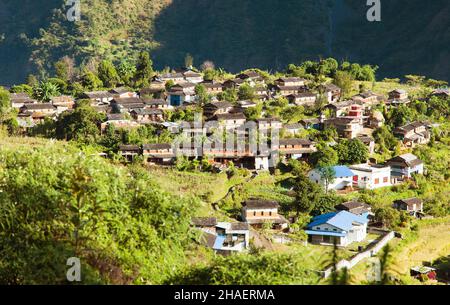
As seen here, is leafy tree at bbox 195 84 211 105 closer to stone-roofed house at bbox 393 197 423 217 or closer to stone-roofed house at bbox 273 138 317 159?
stone-roofed house at bbox 273 138 317 159

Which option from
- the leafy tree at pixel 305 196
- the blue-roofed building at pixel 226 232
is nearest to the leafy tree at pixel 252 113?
the leafy tree at pixel 305 196

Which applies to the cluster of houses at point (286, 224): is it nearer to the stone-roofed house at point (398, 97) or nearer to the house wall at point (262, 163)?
the house wall at point (262, 163)

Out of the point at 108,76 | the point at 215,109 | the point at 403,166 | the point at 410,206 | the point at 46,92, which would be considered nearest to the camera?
the point at 410,206

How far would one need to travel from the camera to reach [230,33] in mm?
82000

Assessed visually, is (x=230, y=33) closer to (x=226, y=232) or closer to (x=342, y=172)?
(x=342, y=172)

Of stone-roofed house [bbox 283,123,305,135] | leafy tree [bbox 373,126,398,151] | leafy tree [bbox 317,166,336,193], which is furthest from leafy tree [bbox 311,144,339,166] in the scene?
leafy tree [bbox 373,126,398,151]

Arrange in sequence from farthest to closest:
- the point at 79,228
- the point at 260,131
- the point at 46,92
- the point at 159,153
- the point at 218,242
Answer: the point at 46,92 < the point at 260,131 < the point at 159,153 < the point at 218,242 < the point at 79,228

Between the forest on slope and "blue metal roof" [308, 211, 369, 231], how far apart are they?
156 feet

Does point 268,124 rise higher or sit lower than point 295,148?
higher

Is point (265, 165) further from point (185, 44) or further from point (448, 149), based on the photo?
point (185, 44)

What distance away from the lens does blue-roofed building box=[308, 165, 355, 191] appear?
1079 inches
